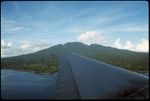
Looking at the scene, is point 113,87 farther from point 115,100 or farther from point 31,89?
point 31,89

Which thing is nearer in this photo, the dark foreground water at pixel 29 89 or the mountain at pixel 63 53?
the dark foreground water at pixel 29 89

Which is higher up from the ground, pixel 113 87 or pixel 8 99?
pixel 113 87

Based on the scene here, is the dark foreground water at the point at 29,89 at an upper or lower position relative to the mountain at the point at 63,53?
upper

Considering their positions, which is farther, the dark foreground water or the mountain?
the mountain

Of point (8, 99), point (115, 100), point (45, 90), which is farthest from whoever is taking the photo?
point (45, 90)

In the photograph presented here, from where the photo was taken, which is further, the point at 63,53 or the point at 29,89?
the point at 63,53

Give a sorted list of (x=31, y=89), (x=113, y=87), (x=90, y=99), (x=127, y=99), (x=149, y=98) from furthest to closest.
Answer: (x=31, y=89), (x=113, y=87), (x=90, y=99), (x=127, y=99), (x=149, y=98)

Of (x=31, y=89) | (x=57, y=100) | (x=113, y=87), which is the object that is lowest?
(x=31, y=89)

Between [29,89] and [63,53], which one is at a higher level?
[29,89]

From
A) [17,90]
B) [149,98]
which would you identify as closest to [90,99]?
[149,98]

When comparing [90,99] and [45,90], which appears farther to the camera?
[45,90]

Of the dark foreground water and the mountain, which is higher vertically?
the dark foreground water
